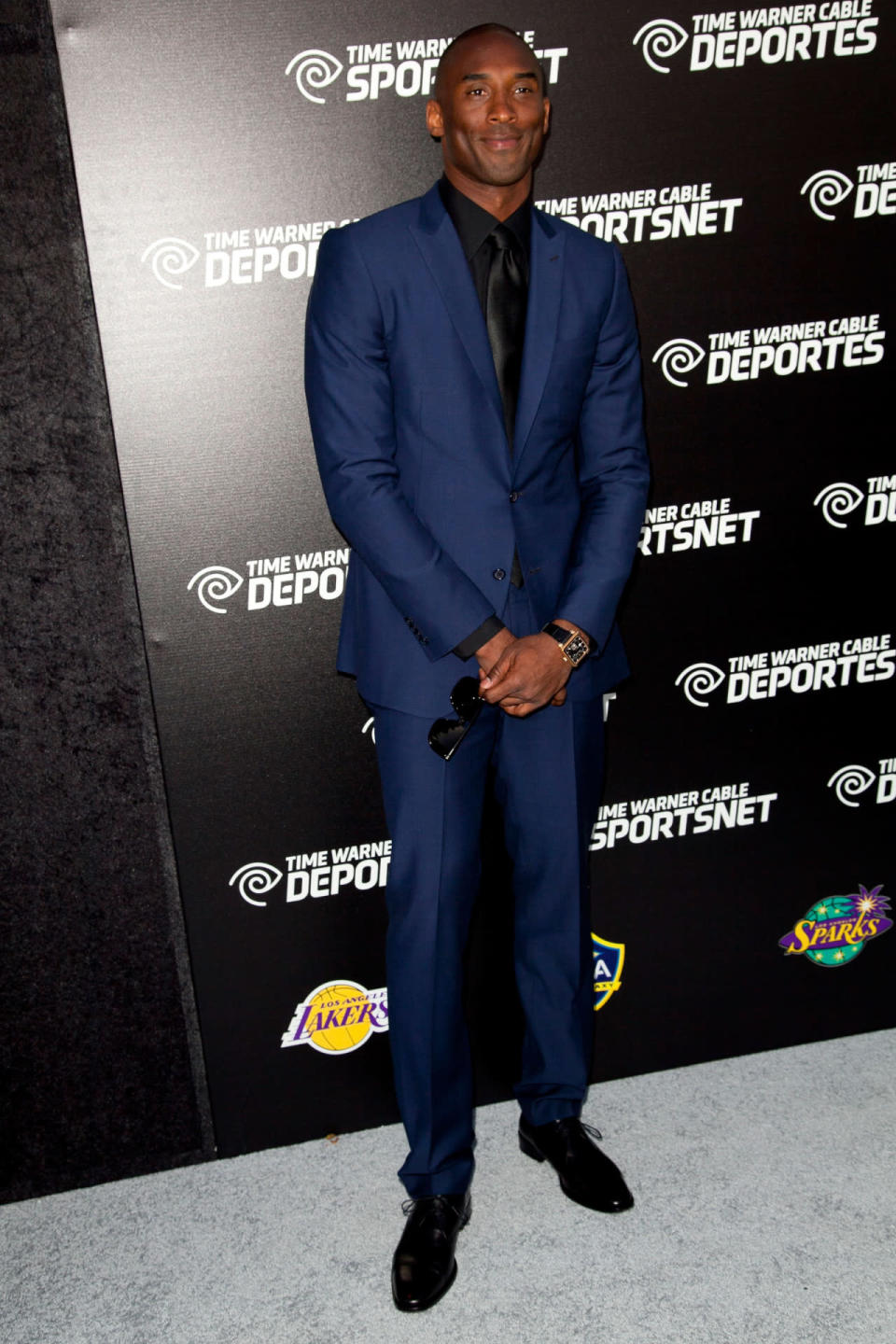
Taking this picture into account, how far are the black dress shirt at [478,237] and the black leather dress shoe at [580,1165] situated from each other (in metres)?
1.03

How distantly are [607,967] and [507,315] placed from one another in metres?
1.43

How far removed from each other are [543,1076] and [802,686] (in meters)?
0.98

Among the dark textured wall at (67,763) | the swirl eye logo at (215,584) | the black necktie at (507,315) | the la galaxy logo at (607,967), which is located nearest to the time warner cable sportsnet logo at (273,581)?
the swirl eye logo at (215,584)

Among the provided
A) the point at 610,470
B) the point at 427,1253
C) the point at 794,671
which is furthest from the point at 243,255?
the point at 427,1253

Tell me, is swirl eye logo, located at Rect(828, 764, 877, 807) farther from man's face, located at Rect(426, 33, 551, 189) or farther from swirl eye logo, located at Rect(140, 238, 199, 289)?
swirl eye logo, located at Rect(140, 238, 199, 289)

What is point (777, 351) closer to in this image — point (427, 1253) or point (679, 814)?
point (679, 814)

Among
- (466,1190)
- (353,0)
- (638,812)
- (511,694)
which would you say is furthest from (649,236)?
(466,1190)

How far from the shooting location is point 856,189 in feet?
7.57

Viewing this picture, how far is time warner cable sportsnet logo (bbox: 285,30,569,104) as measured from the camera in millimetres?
2037

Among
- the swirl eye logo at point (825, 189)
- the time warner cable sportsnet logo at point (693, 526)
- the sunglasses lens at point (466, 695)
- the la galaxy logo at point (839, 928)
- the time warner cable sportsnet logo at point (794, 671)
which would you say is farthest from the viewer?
the la galaxy logo at point (839, 928)

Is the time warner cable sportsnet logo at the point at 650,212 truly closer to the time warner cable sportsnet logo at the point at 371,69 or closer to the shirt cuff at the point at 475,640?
the time warner cable sportsnet logo at the point at 371,69

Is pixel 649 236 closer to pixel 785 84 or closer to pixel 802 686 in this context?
pixel 785 84

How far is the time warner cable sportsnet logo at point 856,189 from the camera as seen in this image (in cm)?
229

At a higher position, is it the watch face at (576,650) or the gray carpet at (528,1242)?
the watch face at (576,650)
